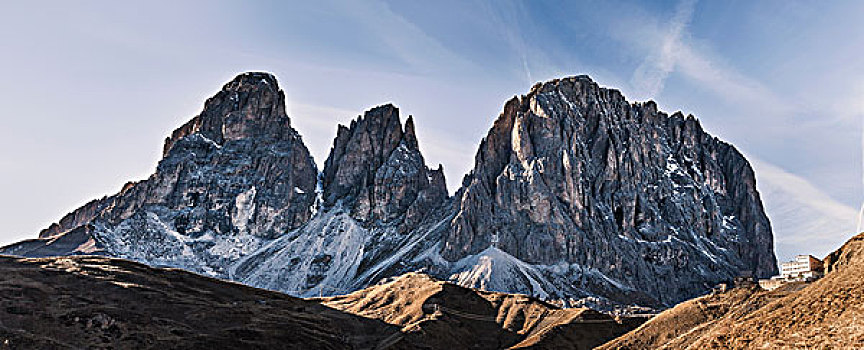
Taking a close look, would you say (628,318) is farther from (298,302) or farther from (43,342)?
(43,342)

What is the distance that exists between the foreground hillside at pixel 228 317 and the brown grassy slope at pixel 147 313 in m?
0.20

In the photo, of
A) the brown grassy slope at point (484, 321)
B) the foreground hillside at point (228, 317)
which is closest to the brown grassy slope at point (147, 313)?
the foreground hillside at point (228, 317)

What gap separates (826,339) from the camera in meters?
45.5

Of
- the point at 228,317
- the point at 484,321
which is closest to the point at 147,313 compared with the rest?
the point at 228,317

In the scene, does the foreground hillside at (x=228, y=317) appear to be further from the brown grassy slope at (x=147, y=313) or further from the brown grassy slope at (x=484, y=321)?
the brown grassy slope at (x=484, y=321)

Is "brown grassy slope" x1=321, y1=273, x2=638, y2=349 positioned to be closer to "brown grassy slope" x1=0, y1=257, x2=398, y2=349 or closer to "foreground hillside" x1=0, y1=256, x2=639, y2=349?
"foreground hillside" x1=0, y1=256, x2=639, y2=349

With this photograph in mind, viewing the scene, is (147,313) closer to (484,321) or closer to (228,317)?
(228,317)

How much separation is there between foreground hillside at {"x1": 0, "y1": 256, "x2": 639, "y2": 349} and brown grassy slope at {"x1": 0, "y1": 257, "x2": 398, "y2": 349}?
0.20 meters

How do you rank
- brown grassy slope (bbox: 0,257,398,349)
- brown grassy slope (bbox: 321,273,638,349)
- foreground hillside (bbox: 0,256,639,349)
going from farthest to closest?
brown grassy slope (bbox: 321,273,638,349) → foreground hillside (bbox: 0,256,639,349) → brown grassy slope (bbox: 0,257,398,349)

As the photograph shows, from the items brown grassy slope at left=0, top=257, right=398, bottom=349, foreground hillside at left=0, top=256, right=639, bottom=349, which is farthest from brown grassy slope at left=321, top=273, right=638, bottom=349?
brown grassy slope at left=0, top=257, right=398, bottom=349

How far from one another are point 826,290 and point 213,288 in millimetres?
139804

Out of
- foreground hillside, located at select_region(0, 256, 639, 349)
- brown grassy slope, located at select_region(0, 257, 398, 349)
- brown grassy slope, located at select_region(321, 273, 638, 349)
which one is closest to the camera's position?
brown grassy slope, located at select_region(0, 257, 398, 349)

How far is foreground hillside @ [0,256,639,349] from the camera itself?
11188 cm

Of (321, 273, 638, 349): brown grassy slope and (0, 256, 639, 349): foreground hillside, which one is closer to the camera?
(0, 256, 639, 349): foreground hillside
